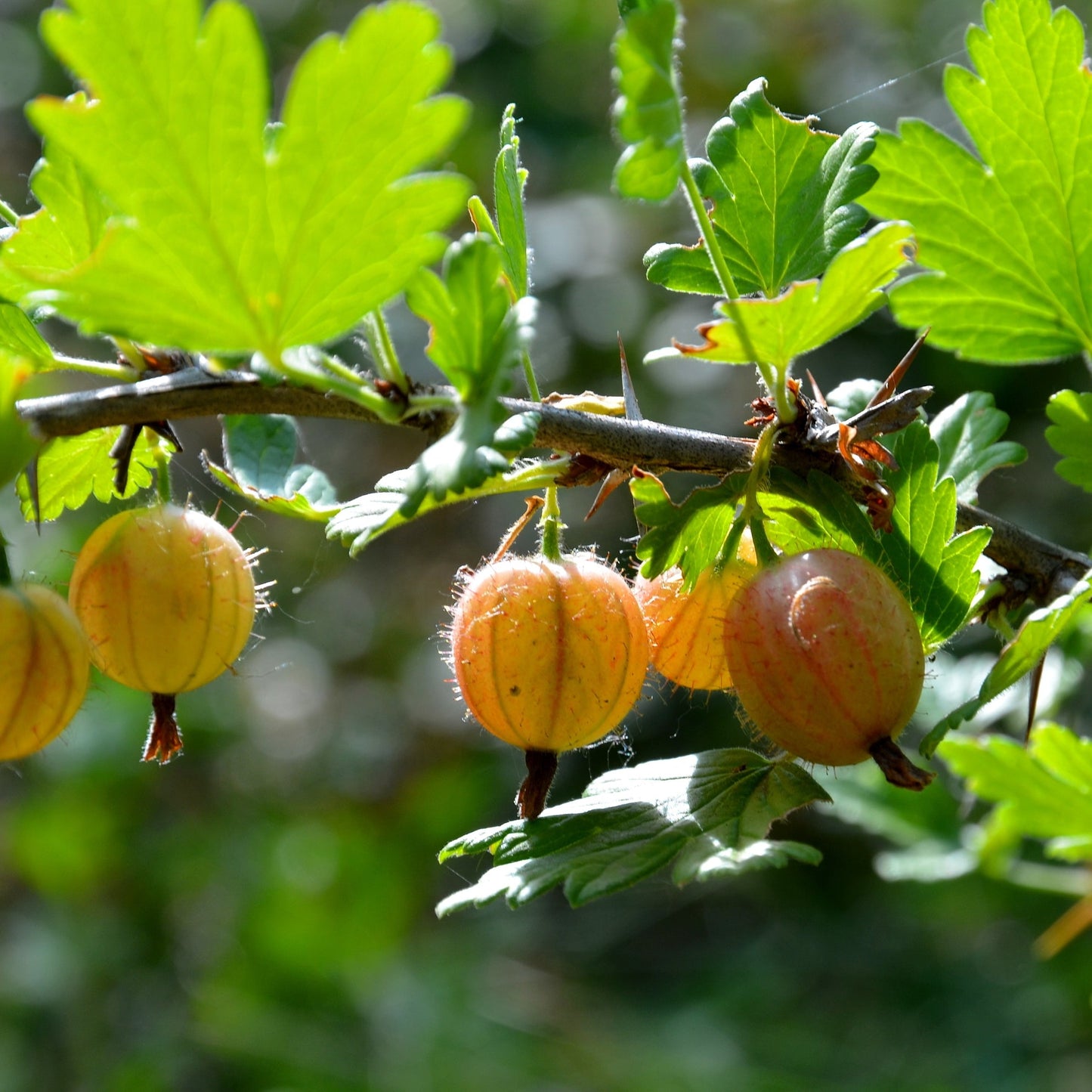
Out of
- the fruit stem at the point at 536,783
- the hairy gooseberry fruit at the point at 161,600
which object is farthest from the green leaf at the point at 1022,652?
the hairy gooseberry fruit at the point at 161,600

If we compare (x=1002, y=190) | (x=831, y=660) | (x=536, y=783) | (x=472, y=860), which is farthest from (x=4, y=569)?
(x=472, y=860)

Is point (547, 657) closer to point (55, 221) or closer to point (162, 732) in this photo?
point (162, 732)

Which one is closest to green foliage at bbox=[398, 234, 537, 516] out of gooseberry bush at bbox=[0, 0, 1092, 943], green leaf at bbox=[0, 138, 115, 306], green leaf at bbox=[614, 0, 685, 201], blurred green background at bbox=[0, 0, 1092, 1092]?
gooseberry bush at bbox=[0, 0, 1092, 943]

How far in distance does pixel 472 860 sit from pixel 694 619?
148 inches

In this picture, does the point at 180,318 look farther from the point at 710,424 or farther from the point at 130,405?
the point at 710,424

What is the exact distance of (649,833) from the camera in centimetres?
124

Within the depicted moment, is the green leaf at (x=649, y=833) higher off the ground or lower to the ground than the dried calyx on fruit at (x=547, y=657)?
lower

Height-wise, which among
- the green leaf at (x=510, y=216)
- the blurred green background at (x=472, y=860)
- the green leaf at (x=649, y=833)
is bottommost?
the blurred green background at (x=472, y=860)

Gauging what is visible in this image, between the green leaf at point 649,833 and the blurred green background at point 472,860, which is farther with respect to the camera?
the blurred green background at point 472,860

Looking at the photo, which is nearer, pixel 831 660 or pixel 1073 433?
pixel 831 660

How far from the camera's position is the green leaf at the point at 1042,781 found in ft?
3.32

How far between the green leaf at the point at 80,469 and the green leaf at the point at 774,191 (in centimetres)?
70

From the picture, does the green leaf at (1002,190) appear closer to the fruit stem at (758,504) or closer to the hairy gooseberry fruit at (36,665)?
the fruit stem at (758,504)

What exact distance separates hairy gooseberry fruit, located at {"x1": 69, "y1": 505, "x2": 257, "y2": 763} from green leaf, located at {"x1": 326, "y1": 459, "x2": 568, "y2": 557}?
17 centimetres
